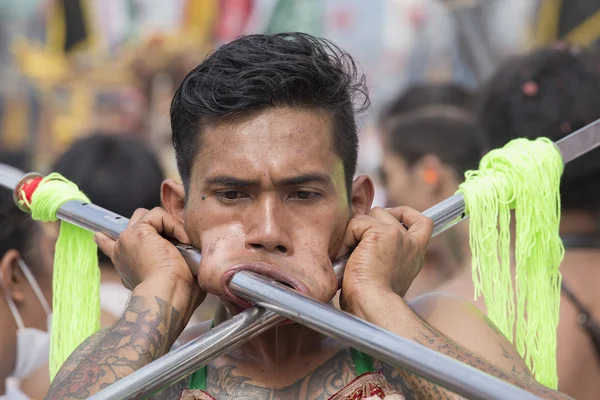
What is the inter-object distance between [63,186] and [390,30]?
7.64 meters

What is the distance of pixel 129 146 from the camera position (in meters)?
4.20

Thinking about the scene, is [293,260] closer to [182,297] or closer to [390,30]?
[182,297]

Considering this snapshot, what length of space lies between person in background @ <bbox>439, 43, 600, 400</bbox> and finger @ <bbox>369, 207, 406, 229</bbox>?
2.79ft

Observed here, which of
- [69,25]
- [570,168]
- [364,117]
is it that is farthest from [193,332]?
[69,25]

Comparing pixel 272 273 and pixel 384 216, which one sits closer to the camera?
pixel 272 273

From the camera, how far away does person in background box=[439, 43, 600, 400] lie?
3.22m

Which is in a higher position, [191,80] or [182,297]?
[191,80]

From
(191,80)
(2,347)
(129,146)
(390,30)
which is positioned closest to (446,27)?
(390,30)

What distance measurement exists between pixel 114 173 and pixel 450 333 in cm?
189

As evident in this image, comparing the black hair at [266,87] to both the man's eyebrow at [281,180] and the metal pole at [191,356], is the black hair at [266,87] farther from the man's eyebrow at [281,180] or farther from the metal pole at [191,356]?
the metal pole at [191,356]

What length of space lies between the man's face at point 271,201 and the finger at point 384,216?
120mm

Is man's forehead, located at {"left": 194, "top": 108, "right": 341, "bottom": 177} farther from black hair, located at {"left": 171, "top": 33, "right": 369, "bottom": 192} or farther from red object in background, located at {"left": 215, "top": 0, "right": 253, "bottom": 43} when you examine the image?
red object in background, located at {"left": 215, "top": 0, "right": 253, "bottom": 43}

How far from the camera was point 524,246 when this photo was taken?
2.73 meters

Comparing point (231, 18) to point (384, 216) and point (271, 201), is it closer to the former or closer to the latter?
point (384, 216)
